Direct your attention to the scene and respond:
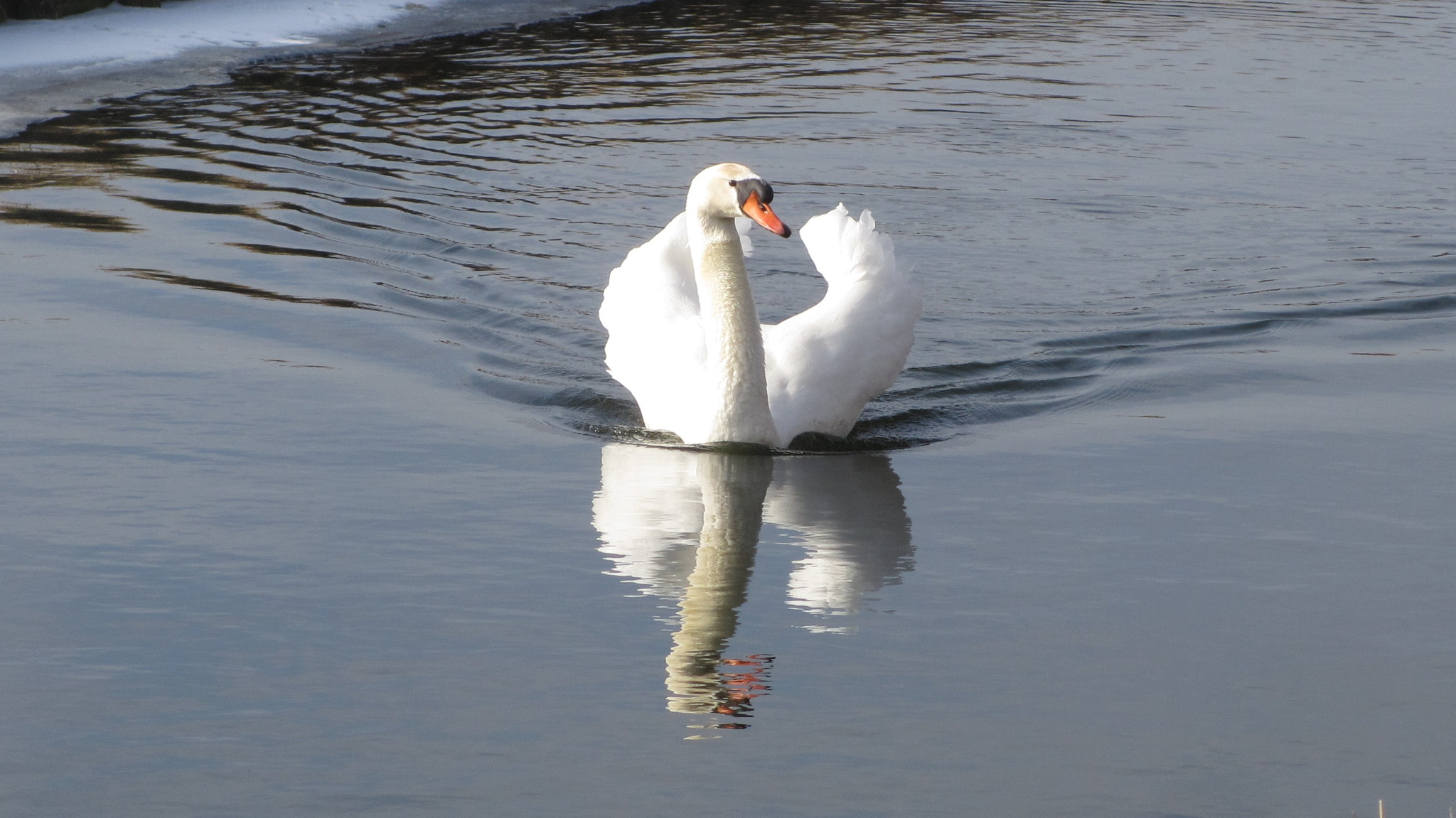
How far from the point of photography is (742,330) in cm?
717

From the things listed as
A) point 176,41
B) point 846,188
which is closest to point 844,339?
point 846,188

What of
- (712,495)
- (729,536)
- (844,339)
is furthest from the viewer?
(844,339)

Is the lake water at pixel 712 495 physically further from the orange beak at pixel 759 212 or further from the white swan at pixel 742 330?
the orange beak at pixel 759 212

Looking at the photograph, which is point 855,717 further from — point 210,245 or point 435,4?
point 435,4

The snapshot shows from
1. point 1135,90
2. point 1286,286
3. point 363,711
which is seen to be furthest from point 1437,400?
point 1135,90

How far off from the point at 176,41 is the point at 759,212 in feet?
41.3

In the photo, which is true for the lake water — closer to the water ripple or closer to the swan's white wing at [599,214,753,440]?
the water ripple

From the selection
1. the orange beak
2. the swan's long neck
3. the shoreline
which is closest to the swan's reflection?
the swan's long neck

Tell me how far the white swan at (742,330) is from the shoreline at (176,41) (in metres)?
7.72

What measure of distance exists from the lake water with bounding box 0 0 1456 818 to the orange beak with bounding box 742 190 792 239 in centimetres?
97

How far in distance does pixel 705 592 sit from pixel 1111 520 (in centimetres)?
154

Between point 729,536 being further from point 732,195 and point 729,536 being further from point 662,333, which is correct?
point 662,333

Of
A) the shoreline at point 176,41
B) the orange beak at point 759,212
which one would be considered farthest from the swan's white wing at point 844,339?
the shoreline at point 176,41

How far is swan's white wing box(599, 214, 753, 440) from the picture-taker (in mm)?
7484
